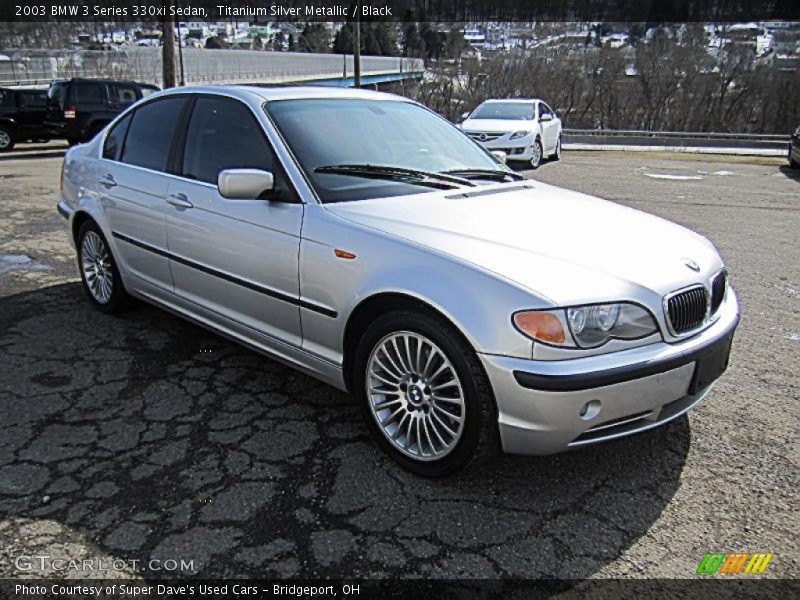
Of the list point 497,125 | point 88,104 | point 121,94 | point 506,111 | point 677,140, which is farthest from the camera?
point 677,140

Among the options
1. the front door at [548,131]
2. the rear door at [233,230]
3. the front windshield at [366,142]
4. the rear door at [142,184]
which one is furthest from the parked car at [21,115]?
the front windshield at [366,142]

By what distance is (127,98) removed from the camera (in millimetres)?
17109

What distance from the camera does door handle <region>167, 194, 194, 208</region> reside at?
3704 millimetres

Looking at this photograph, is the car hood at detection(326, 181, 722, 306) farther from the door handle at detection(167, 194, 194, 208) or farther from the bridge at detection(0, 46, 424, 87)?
the bridge at detection(0, 46, 424, 87)

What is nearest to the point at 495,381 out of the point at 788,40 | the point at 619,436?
the point at 619,436

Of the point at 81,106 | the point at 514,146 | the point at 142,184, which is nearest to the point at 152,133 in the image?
the point at 142,184

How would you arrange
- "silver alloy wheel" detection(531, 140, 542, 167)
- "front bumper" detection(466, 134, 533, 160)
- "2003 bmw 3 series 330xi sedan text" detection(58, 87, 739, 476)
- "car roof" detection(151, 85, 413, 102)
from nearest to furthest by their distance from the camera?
"2003 bmw 3 series 330xi sedan text" detection(58, 87, 739, 476) < "car roof" detection(151, 85, 413, 102) < "front bumper" detection(466, 134, 533, 160) < "silver alloy wheel" detection(531, 140, 542, 167)

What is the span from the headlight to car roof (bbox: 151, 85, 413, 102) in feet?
6.87

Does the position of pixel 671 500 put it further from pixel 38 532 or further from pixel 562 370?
pixel 38 532

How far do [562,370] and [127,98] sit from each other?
58.1 feet

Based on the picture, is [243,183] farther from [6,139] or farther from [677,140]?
[677,140]

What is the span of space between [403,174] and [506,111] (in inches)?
497

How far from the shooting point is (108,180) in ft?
14.6

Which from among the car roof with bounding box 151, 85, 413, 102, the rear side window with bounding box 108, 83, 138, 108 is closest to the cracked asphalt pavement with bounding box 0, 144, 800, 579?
the car roof with bounding box 151, 85, 413, 102
